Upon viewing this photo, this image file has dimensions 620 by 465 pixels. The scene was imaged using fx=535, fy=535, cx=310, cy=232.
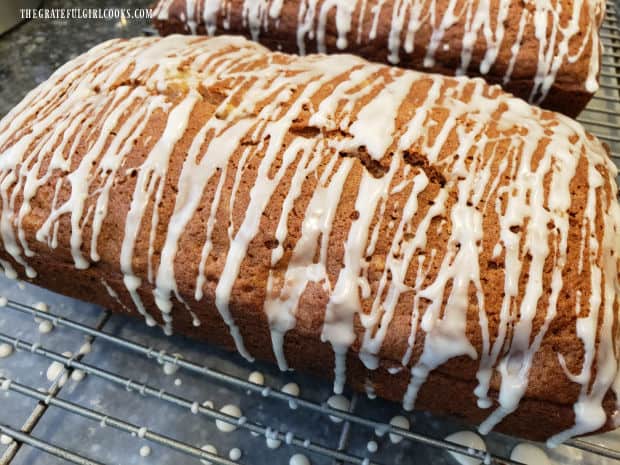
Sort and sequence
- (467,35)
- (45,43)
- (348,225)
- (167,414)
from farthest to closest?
1. (45,43)
2. (467,35)
3. (167,414)
4. (348,225)

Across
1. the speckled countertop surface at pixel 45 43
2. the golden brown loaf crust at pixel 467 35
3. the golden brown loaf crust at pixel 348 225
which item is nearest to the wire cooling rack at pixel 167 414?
the golden brown loaf crust at pixel 348 225

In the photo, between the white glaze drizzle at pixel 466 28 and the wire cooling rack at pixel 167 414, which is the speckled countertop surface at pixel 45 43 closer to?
the white glaze drizzle at pixel 466 28

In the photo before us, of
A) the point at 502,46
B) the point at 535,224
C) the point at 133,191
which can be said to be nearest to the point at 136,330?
the point at 133,191

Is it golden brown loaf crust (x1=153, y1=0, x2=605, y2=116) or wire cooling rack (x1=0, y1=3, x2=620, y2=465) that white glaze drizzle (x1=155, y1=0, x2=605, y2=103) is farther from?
wire cooling rack (x1=0, y1=3, x2=620, y2=465)

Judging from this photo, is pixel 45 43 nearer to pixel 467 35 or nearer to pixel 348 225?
pixel 467 35

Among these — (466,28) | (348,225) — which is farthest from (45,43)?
(348,225)
